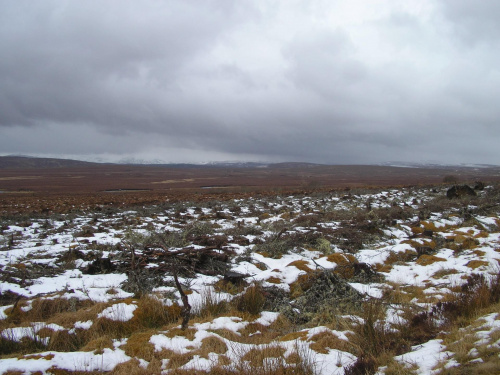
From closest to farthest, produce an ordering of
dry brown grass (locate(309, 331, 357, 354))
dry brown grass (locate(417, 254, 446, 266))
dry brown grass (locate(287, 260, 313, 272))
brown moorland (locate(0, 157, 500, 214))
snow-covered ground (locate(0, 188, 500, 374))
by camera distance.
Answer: snow-covered ground (locate(0, 188, 500, 374)) → dry brown grass (locate(309, 331, 357, 354)) → dry brown grass (locate(287, 260, 313, 272)) → dry brown grass (locate(417, 254, 446, 266)) → brown moorland (locate(0, 157, 500, 214))

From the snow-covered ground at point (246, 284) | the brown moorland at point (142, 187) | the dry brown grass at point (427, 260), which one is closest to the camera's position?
the snow-covered ground at point (246, 284)

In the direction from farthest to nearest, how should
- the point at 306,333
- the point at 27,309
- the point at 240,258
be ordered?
1. the point at 240,258
2. the point at 27,309
3. the point at 306,333

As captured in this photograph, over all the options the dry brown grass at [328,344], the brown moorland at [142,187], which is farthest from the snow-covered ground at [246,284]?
the brown moorland at [142,187]

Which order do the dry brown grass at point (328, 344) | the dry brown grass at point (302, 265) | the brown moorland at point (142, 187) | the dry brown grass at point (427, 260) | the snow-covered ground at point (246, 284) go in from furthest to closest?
the brown moorland at point (142, 187) → the dry brown grass at point (427, 260) → the dry brown grass at point (302, 265) → the dry brown grass at point (328, 344) → the snow-covered ground at point (246, 284)

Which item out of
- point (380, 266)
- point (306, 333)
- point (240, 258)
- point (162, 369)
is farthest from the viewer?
point (240, 258)

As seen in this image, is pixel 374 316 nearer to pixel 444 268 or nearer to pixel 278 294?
pixel 278 294

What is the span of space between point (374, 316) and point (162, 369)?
2.55m

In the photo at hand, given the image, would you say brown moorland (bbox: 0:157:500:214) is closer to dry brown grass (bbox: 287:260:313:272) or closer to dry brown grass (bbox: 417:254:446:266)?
dry brown grass (bbox: 287:260:313:272)

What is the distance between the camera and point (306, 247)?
299 inches

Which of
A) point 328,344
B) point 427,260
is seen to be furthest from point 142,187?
point 328,344

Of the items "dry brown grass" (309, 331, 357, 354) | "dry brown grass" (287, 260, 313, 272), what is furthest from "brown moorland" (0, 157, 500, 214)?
"dry brown grass" (309, 331, 357, 354)

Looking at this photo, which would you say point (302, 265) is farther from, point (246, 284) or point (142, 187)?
point (142, 187)

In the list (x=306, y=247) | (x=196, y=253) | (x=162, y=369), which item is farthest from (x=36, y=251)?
(x=306, y=247)

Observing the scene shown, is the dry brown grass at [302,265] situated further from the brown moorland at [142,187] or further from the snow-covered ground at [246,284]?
the brown moorland at [142,187]
